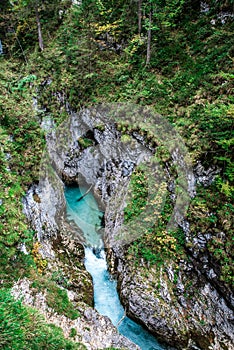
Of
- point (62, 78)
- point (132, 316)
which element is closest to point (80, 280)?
point (132, 316)

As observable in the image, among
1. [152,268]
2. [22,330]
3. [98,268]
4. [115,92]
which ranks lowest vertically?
[98,268]

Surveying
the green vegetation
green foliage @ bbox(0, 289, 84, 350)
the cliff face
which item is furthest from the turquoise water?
green foliage @ bbox(0, 289, 84, 350)

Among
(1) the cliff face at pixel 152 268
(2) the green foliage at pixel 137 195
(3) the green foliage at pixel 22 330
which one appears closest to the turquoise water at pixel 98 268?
(1) the cliff face at pixel 152 268

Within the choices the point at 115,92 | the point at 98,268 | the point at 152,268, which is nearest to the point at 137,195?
the point at 152,268

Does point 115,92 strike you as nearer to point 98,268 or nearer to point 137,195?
point 137,195

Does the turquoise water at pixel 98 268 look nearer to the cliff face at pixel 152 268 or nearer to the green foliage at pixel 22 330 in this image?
the cliff face at pixel 152 268

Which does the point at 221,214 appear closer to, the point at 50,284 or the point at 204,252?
the point at 204,252
